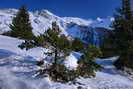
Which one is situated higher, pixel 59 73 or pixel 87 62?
pixel 87 62

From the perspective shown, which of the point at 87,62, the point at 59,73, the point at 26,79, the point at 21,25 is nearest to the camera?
the point at 26,79

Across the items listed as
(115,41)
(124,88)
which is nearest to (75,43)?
(124,88)

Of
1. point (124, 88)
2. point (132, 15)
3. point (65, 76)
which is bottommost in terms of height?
point (124, 88)

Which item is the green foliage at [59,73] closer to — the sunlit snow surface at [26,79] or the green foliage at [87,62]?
the sunlit snow surface at [26,79]

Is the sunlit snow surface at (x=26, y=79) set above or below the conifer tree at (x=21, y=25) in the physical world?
below

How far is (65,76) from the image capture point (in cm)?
1131

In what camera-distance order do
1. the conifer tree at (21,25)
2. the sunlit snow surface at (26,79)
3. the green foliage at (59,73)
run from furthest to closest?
the conifer tree at (21,25) → the green foliage at (59,73) → the sunlit snow surface at (26,79)

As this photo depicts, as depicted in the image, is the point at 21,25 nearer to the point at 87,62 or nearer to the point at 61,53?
the point at 61,53

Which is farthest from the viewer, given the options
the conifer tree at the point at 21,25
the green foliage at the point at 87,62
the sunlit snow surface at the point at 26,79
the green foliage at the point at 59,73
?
the conifer tree at the point at 21,25

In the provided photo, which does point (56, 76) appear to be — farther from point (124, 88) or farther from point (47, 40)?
point (124, 88)

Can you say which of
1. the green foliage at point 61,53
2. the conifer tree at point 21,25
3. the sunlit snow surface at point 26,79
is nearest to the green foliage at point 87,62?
the green foliage at point 61,53

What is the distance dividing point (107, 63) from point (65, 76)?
9.94 metres

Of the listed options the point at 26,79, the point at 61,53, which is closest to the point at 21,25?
the point at 61,53

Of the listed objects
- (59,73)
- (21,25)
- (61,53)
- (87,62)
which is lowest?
(59,73)
